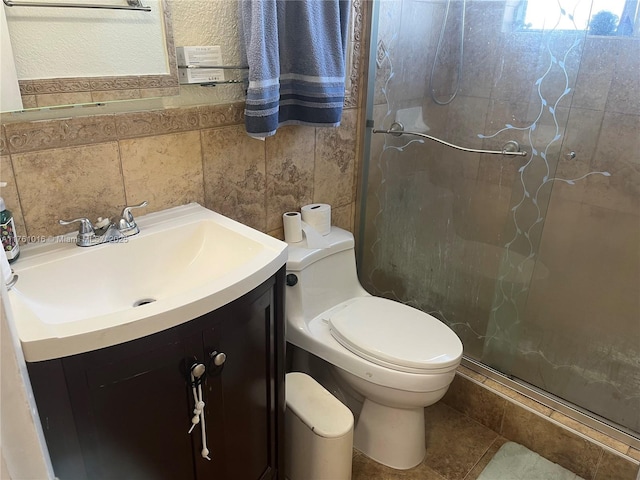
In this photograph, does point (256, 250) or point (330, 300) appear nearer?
point (256, 250)

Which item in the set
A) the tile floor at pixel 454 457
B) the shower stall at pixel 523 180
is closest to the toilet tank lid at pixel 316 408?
the tile floor at pixel 454 457

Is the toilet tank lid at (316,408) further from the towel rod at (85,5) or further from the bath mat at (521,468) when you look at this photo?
the towel rod at (85,5)

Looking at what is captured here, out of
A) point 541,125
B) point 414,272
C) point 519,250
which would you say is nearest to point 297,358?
point 414,272

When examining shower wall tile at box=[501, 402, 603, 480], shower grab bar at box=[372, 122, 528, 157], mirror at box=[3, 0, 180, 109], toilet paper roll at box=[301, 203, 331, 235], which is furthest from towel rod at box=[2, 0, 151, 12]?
shower wall tile at box=[501, 402, 603, 480]

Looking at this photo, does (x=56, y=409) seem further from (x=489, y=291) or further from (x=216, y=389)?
(x=489, y=291)

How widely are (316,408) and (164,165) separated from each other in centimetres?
85

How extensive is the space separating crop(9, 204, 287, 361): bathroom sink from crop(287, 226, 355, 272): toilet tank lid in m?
0.34

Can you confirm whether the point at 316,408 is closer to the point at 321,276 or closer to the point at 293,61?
the point at 321,276

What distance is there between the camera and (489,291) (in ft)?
6.47

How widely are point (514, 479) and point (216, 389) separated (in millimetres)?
1181

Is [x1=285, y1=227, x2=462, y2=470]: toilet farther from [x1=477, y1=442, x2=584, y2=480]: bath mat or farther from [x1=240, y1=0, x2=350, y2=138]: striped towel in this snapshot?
[x1=240, y1=0, x2=350, y2=138]: striped towel

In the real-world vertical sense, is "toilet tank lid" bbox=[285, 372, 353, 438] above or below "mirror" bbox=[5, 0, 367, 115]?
below

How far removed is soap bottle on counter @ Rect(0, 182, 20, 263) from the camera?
40.1 inches

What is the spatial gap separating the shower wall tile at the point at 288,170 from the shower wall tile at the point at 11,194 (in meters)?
0.75
